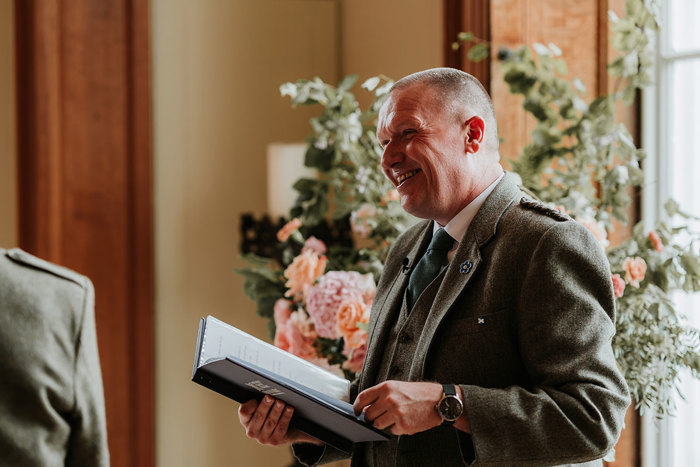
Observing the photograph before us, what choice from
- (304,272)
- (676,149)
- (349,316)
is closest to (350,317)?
(349,316)

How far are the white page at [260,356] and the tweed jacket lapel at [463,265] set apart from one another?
24 cm

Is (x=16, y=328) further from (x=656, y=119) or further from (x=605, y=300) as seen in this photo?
(x=656, y=119)

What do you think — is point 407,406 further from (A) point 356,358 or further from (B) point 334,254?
(B) point 334,254

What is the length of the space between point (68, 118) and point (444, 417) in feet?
7.77

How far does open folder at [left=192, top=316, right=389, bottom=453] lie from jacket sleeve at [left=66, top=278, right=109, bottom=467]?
268 mm

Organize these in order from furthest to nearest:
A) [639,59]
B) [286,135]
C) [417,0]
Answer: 1. [286,135]
2. [417,0]
3. [639,59]

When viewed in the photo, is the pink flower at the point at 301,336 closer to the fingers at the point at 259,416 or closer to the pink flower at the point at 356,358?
the pink flower at the point at 356,358

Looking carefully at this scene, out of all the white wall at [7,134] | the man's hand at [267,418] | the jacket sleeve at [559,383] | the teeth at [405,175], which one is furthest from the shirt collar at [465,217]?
the white wall at [7,134]

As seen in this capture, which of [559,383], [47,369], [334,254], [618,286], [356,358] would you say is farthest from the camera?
[334,254]

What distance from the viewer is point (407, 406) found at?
122 centimetres

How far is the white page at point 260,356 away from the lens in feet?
4.54

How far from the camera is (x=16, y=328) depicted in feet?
3.15

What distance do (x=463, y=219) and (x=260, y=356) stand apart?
18.4 inches

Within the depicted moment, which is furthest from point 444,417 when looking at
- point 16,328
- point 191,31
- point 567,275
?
point 191,31
